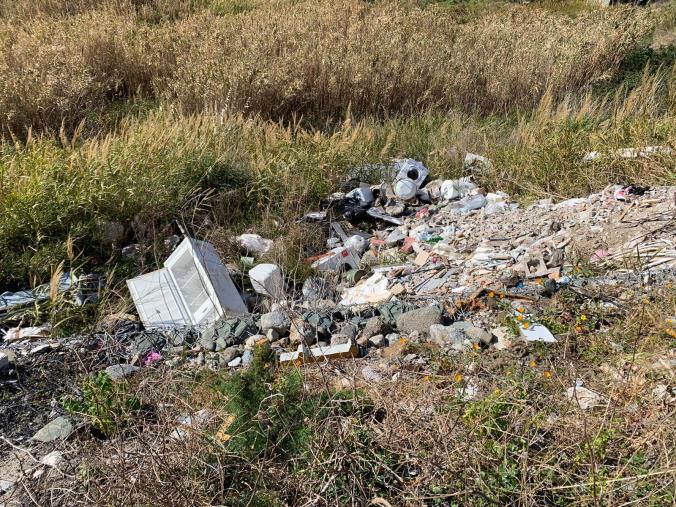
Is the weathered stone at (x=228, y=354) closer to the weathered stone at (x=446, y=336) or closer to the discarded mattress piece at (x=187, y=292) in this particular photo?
the discarded mattress piece at (x=187, y=292)

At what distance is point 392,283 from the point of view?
4215mm

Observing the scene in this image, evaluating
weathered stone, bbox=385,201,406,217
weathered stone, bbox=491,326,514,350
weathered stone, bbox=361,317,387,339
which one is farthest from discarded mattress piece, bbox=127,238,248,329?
weathered stone, bbox=385,201,406,217

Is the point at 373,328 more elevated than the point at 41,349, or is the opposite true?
the point at 373,328

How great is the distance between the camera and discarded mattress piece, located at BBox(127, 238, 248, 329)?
3.77 meters

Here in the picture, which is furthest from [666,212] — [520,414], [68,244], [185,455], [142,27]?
[142,27]

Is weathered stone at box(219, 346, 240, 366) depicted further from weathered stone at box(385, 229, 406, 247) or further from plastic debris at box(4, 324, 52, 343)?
weathered stone at box(385, 229, 406, 247)

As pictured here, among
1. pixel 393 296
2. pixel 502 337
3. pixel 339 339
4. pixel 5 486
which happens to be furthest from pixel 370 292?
pixel 5 486

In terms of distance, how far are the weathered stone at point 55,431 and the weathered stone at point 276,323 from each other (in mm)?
1180

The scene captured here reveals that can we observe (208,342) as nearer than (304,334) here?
No

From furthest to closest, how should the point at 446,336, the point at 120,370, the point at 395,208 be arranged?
the point at 395,208 → the point at 446,336 → the point at 120,370

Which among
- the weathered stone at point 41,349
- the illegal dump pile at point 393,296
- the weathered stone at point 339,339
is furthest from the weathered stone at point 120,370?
the weathered stone at point 339,339

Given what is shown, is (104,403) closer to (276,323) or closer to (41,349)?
(41,349)

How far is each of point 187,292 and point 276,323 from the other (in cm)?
81

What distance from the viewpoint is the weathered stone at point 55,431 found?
103 inches
